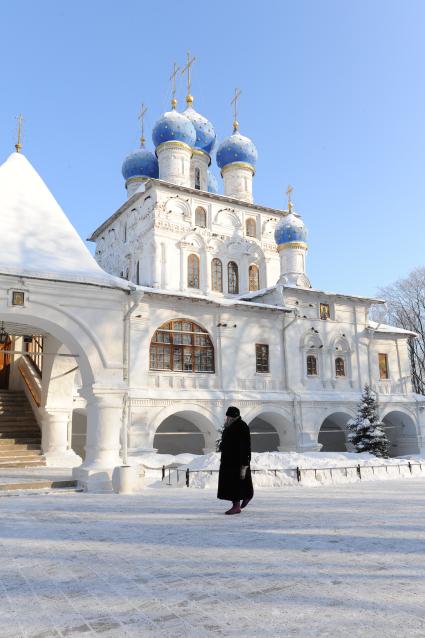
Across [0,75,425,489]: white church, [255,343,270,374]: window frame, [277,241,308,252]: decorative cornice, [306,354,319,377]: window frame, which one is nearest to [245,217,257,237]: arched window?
[0,75,425,489]: white church

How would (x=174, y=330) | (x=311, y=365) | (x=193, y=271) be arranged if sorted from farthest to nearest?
(x=193, y=271)
(x=311, y=365)
(x=174, y=330)

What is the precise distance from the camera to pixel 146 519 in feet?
21.5

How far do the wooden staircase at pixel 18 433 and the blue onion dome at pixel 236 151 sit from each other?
780 inches

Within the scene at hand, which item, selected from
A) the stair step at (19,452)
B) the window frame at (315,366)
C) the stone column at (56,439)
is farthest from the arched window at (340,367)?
the stair step at (19,452)

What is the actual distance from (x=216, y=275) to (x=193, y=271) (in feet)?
4.81

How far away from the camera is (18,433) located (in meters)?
15.7

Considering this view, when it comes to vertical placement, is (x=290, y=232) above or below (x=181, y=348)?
above

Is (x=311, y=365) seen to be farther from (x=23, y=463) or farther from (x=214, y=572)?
(x=214, y=572)

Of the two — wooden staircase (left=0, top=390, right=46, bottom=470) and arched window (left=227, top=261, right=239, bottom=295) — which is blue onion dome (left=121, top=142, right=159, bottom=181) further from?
wooden staircase (left=0, top=390, right=46, bottom=470)

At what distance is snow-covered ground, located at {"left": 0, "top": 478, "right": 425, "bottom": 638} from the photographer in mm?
2998

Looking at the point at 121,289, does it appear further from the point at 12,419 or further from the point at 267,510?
the point at 12,419

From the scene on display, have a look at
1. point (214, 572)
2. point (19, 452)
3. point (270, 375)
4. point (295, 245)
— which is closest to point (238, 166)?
point (295, 245)

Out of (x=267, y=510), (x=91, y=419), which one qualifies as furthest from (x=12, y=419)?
(x=267, y=510)

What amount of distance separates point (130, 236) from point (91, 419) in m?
19.3
